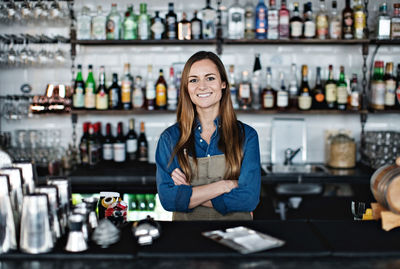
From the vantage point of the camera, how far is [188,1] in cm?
321

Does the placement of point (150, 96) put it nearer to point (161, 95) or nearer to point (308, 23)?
point (161, 95)

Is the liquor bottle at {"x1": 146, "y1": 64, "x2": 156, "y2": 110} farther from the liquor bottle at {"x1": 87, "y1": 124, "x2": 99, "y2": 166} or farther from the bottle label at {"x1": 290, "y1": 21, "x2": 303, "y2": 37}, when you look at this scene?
the bottle label at {"x1": 290, "y1": 21, "x2": 303, "y2": 37}

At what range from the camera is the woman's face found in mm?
1782

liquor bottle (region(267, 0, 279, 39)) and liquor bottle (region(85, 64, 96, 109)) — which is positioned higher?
liquor bottle (region(267, 0, 279, 39))

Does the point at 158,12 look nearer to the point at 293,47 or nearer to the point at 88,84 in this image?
the point at 88,84

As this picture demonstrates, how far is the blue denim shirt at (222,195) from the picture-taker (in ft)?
5.56

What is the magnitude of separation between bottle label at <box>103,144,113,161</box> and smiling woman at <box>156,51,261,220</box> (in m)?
1.34

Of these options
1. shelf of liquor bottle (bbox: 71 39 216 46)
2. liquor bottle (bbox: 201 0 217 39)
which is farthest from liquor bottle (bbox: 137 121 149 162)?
liquor bottle (bbox: 201 0 217 39)

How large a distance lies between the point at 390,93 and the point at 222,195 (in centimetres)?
183

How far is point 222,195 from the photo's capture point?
1710 mm

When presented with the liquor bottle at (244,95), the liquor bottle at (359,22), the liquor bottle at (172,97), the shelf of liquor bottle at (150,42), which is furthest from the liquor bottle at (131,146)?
the liquor bottle at (359,22)

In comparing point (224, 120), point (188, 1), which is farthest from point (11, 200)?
point (188, 1)

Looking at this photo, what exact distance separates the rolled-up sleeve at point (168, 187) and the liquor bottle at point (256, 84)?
1.38 meters

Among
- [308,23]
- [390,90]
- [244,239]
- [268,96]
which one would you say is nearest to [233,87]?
[268,96]
